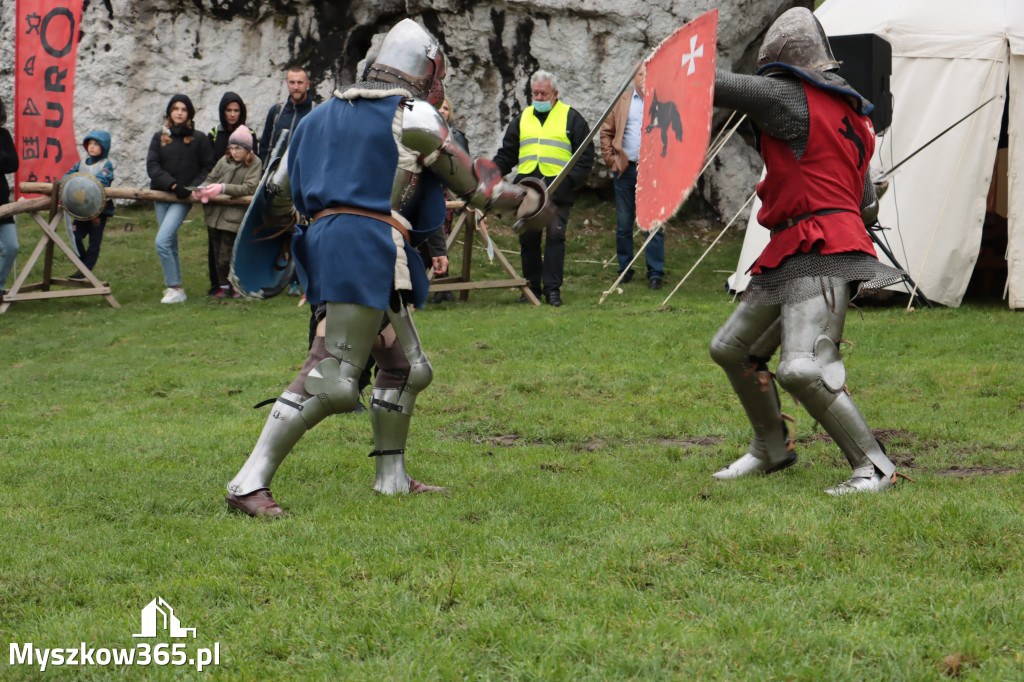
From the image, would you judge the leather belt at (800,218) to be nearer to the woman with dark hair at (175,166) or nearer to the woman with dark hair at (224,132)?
the woman with dark hair at (224,132)

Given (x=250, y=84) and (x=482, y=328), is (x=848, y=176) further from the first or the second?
(x=250, y=84)

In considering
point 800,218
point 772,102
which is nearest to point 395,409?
point 800,218

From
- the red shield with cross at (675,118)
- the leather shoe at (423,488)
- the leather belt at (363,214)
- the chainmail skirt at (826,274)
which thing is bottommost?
the leather shoe at (423,488)

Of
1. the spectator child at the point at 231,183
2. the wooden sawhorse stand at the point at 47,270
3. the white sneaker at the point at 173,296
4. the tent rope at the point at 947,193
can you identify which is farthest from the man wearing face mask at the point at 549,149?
the wooden sawhorse stand at the point at 47,270

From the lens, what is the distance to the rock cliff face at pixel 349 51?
13211 millimetres

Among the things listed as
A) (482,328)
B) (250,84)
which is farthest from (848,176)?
(250,84)

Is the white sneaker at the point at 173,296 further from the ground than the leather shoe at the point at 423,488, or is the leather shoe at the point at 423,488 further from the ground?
the leather shoe at the point at 423,488

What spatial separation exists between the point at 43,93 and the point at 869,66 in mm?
7937

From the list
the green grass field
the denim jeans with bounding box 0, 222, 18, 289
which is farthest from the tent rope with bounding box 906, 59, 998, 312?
the denim jeans with bounding box 0, 222, 18, 289

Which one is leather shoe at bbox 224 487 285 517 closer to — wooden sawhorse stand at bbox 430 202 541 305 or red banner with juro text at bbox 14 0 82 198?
wooden sawhorse stand at bbox 430 202 541 305

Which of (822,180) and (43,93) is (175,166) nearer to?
(43,93)

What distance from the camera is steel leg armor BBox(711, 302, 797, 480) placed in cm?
423

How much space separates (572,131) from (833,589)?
704 centimetres

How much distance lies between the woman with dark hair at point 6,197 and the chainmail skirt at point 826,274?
25.5 feet
